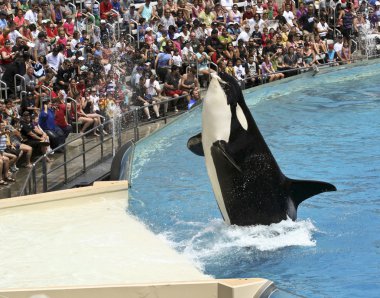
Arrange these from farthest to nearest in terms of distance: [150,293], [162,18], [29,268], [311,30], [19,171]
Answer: [311,30]
[162,18]
[19,171]
[29,268]
[150,293]

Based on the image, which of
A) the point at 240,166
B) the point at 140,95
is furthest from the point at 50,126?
the point at 240,166

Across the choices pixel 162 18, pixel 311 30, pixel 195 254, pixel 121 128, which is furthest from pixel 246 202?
pixel 311 30

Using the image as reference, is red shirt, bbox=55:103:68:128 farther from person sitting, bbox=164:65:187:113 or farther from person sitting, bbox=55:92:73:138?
person sitting, bbox=164:65:187:113

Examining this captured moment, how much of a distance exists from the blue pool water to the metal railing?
592 millimetres

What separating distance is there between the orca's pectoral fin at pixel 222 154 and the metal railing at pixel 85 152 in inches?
A: 139

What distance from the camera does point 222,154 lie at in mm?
9820

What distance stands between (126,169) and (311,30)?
623 inches

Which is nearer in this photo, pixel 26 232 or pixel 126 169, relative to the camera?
pixel 26 232

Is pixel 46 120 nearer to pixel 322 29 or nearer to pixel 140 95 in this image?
pixel 140 95

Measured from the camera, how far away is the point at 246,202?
10203 mm

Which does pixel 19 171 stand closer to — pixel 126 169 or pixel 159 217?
pixel 126 169

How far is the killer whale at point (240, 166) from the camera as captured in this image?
9.88 m

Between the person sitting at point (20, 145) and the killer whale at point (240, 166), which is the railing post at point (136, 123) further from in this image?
the killer whale at point (240, 166)

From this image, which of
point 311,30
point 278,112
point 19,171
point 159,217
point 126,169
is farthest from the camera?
point 311,30
